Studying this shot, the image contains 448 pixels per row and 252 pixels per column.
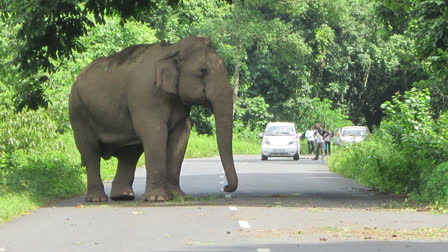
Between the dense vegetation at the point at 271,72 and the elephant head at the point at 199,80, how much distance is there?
4.59ft

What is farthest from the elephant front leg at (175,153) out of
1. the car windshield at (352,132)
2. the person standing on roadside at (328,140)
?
the car windshield at (352,132)

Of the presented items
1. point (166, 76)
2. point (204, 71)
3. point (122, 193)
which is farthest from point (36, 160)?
point (204, 71)

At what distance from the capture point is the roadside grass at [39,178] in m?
17.7

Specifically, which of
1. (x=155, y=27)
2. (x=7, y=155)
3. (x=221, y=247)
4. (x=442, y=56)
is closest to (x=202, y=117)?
(x=155, y=27)

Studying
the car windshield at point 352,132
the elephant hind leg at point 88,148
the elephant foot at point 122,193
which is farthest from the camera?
the car windshield at point 352,132

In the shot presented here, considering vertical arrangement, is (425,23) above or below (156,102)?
above

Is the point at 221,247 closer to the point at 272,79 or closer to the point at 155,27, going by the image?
the point at 155,27

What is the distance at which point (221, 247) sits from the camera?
11633mm

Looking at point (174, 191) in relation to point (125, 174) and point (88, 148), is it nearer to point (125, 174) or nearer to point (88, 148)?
point (125, 174)

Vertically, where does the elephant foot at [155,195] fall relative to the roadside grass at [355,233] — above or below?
below

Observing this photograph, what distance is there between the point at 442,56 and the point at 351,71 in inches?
2295

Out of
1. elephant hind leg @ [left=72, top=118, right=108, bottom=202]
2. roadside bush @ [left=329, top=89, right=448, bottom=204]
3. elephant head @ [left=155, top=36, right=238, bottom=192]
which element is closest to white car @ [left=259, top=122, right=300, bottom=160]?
roadside bush @ [left=329, top=89, right=448, bottom=204]

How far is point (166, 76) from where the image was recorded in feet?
63.4

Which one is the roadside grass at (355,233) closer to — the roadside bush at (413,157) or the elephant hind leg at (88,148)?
the roadside bush at (413,157)
